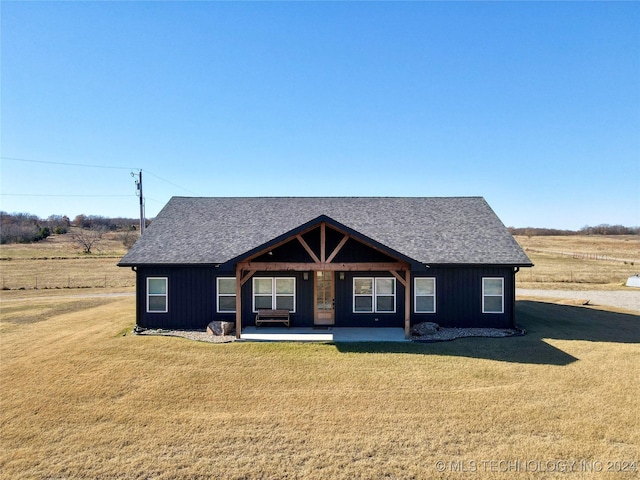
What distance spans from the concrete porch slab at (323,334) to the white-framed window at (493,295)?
3.75 metres

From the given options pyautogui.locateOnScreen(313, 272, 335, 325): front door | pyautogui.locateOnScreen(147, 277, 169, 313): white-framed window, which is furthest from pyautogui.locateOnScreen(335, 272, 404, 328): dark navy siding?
pyautogui.locateOnScreen(147, 277, 169, 313): white-framed window

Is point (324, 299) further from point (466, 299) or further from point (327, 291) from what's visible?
point (466, 299)

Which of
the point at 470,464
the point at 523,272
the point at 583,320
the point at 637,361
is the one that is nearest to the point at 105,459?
the point at 470,464

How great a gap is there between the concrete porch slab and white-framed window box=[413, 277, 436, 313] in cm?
130

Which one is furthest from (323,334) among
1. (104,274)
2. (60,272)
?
(60,272)

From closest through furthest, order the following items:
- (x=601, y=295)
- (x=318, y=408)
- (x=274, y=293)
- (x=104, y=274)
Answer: (x=318, y=408), (x=274, y=293), (x=601, y=295), (x=104, y=274)

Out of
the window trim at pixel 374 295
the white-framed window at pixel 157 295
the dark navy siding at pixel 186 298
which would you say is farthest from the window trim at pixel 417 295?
the white-framed window at pixel 157 295

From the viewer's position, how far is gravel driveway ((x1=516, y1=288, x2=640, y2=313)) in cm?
2214

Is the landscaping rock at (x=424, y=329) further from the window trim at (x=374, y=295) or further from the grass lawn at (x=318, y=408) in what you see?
the window trim at (x=374, y=295)

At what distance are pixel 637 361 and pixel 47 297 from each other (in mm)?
30451

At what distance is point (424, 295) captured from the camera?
1562 centimetres

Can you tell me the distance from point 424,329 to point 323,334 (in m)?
3.85

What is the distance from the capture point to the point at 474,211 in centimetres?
1895

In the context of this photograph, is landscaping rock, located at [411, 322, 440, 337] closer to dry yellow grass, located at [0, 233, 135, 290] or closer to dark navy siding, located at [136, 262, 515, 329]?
dark navy siding, located at [136, 262, 515, 329]
